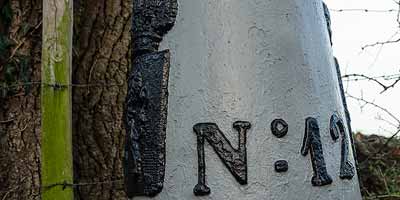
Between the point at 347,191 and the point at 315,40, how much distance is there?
31 cm

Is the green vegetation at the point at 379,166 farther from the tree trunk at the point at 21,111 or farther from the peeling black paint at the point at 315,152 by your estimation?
the peeling black paint at the point at 315,152

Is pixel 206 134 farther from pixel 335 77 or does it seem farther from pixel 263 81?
pixel 335 77

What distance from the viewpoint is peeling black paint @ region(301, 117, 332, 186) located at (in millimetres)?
1369

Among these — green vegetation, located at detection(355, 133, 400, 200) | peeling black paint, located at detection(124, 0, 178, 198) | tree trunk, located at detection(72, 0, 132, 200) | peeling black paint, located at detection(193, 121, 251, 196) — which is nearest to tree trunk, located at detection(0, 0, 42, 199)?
tree trunk, located at detection(72, 0, 132, 200)

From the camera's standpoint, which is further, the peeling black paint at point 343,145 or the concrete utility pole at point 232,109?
the peeling black paint at point 343,145

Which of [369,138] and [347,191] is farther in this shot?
[369,138]

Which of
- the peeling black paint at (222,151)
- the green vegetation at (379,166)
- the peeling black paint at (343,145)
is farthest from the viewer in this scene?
the green vegetation at (379,166)

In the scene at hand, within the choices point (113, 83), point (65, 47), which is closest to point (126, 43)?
point (113, 83)

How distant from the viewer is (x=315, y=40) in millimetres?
1487

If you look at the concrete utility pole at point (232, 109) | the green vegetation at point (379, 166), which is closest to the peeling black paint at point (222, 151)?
the concrete utility pole at point (232, 109)

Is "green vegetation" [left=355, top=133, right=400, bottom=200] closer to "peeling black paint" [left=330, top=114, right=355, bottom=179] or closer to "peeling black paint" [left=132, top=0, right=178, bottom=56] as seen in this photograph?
"peeling black paint" [left=330, top=114, right=355, bottom=179]

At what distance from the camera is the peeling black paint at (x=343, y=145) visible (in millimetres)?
1444

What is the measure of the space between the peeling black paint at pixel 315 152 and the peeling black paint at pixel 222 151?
0.12m

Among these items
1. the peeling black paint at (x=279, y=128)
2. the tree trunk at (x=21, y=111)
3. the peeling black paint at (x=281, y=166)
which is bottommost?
the peeling black paint at (x=281, y=166)
